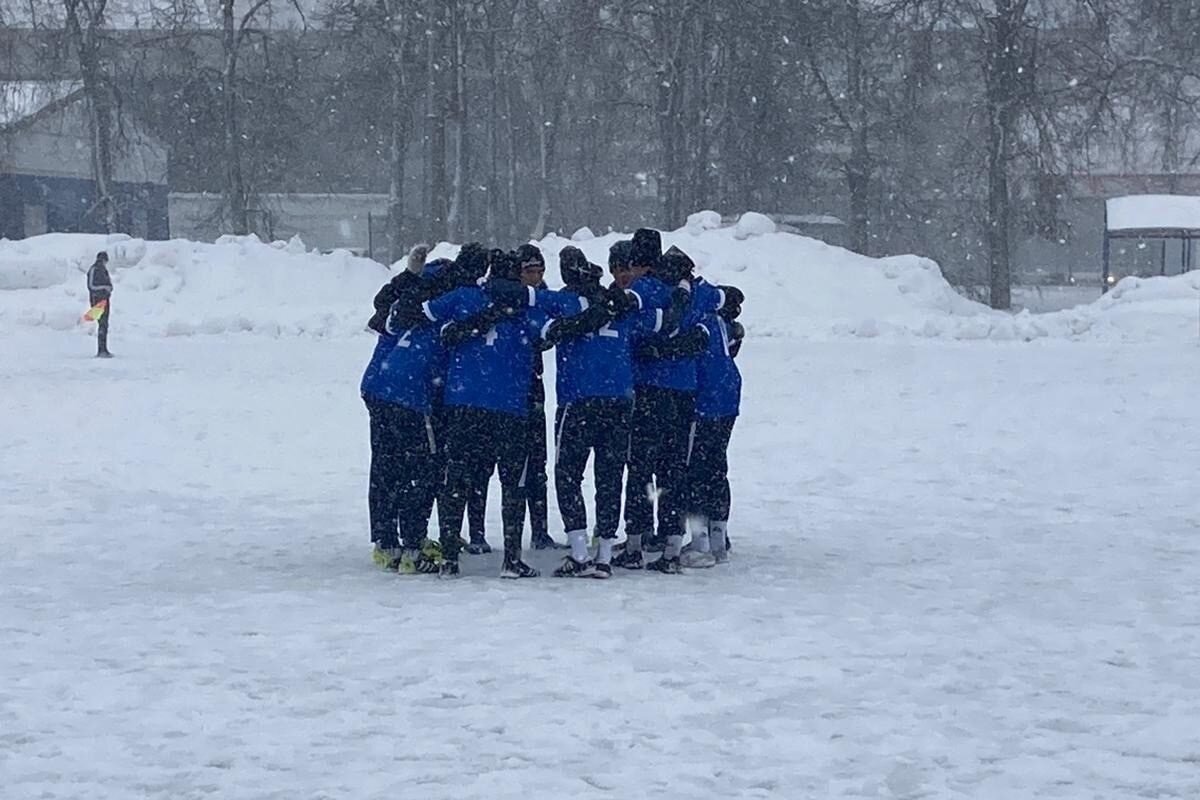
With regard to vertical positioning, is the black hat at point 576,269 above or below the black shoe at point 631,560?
above

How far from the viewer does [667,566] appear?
9.52 meters

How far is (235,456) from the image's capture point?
1434cm

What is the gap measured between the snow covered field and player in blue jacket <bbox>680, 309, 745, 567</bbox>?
0.69 ft

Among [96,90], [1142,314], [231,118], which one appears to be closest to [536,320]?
[1142,314]

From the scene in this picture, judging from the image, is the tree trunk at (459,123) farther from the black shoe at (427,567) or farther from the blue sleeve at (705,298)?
the black shoe at (427,567)

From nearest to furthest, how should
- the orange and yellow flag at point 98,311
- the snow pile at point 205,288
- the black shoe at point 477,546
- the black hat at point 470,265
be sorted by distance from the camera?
the black hat at point 470,265
the black shoe at point 477,546
the orange and yellow flag at point 98,311
the snow pile at point 205,288

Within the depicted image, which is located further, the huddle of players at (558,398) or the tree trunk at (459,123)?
the tree trunk at (459,123)

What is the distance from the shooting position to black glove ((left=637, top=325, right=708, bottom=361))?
9.23 meters

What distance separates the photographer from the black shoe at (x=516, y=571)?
365 inches

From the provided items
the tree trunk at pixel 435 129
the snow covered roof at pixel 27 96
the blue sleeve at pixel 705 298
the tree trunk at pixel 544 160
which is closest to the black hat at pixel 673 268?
the blue sleeve at pixel 705 298

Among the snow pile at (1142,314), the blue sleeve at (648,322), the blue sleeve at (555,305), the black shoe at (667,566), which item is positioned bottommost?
the black shoe at (667,566)

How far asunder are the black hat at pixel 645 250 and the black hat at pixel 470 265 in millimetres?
826

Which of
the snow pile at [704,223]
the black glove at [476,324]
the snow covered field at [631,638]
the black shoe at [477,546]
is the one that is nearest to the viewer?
the snow covered field at [631,638]

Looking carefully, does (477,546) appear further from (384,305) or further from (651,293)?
(651,293)
